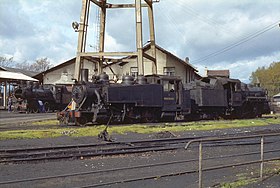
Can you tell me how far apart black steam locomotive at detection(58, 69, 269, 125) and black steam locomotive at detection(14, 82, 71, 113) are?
1269 centimetres

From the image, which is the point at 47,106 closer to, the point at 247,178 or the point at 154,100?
the point at 154,100

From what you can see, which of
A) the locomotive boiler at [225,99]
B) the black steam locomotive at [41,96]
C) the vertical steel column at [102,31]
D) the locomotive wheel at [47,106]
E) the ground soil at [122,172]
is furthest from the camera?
the locomotive wheel at [47,106]

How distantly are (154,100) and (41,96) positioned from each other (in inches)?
667

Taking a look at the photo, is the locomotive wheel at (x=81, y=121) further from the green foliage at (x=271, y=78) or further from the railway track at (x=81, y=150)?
the green foliage at (x=271, y=78)

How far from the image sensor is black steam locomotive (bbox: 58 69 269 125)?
2050 cm

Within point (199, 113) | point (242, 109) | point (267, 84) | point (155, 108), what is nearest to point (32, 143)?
point (155, 108)

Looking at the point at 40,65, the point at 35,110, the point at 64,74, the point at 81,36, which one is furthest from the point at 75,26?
the point at 40,65

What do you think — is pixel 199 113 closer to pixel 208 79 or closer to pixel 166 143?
pixel 208 79

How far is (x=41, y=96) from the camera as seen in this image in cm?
3547

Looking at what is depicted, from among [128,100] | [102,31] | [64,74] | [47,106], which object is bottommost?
[47,106]

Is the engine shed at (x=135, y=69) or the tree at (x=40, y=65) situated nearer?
the engine shed at (x=135, y=69)

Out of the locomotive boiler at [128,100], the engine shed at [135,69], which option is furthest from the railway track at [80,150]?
the engine shed at [135,69]

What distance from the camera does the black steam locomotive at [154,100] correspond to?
20500 mm

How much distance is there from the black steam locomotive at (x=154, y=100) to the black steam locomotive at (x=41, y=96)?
41.6 ft
